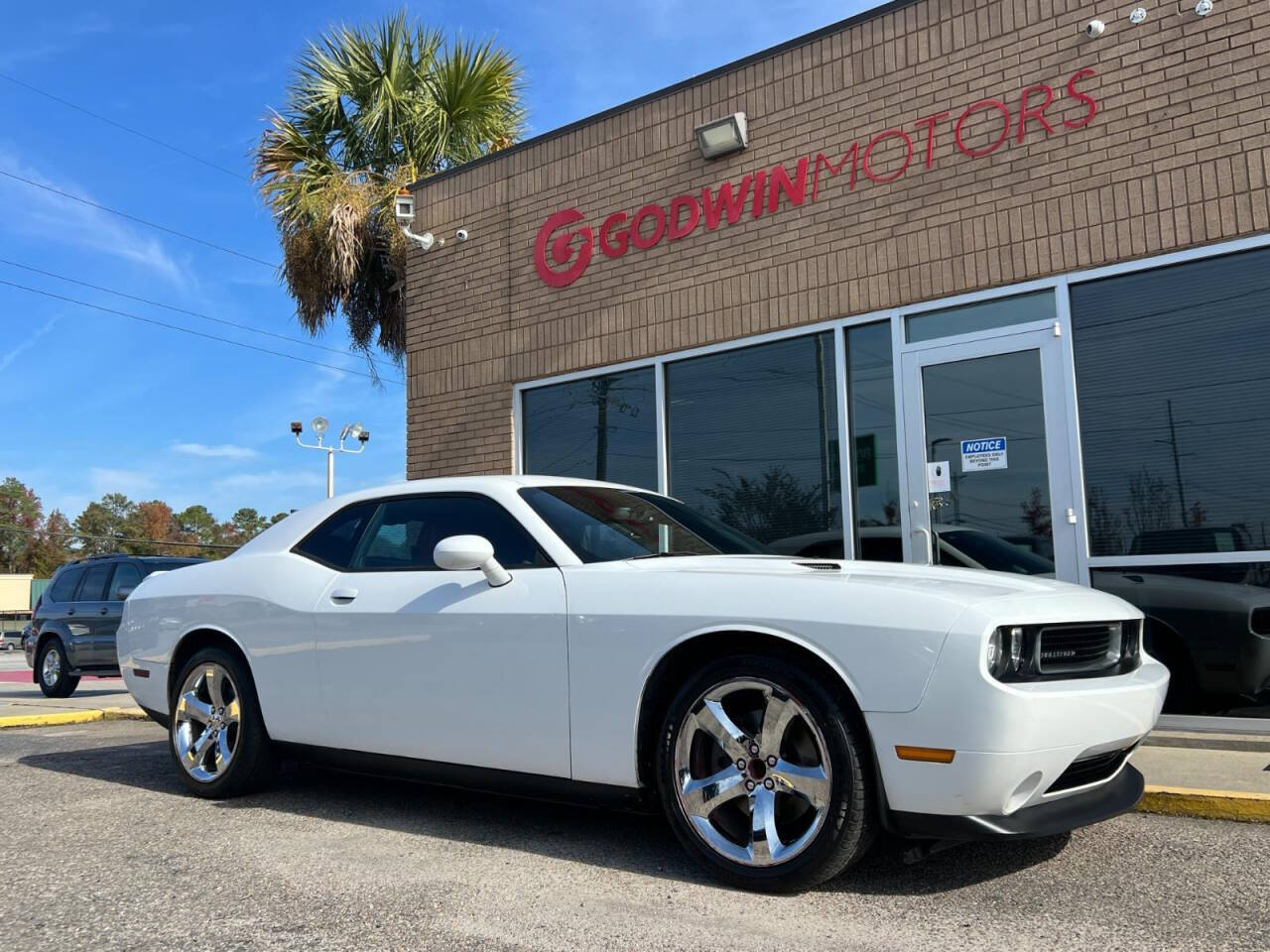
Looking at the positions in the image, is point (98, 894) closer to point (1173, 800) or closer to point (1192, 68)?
point (1173, 800)

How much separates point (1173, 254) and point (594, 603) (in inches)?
181

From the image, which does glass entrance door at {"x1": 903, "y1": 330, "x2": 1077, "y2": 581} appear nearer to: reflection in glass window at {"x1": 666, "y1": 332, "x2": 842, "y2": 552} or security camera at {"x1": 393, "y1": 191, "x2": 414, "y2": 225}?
reflection in glass window at {"x1": 666, "y1": 332, "x2": 842, "y2": 552}

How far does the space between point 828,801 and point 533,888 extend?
3.31 ft

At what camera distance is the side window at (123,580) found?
1285 centimetres

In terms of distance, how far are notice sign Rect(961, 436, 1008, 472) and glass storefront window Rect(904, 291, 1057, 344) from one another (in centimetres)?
76

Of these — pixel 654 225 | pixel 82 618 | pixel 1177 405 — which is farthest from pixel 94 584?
pixel 1177 405

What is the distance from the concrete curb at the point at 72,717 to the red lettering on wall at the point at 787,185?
6.32 meters

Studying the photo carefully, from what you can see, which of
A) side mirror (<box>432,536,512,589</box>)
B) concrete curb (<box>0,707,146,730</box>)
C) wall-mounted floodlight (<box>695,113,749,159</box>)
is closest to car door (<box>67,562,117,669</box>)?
concrete curb (<box>0,707,146,730</box>)

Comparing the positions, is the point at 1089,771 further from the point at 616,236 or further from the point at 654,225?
the point at 616,236

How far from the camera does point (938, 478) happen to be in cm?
724

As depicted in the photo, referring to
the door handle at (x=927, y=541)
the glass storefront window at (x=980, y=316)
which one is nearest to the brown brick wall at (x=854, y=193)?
the glass storefront window at (x=980, y=316)

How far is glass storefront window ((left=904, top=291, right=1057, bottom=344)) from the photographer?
22.8 feet

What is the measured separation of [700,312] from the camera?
861 cm

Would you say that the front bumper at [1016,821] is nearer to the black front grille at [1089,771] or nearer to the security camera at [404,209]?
the black front grille at [1089,771]
